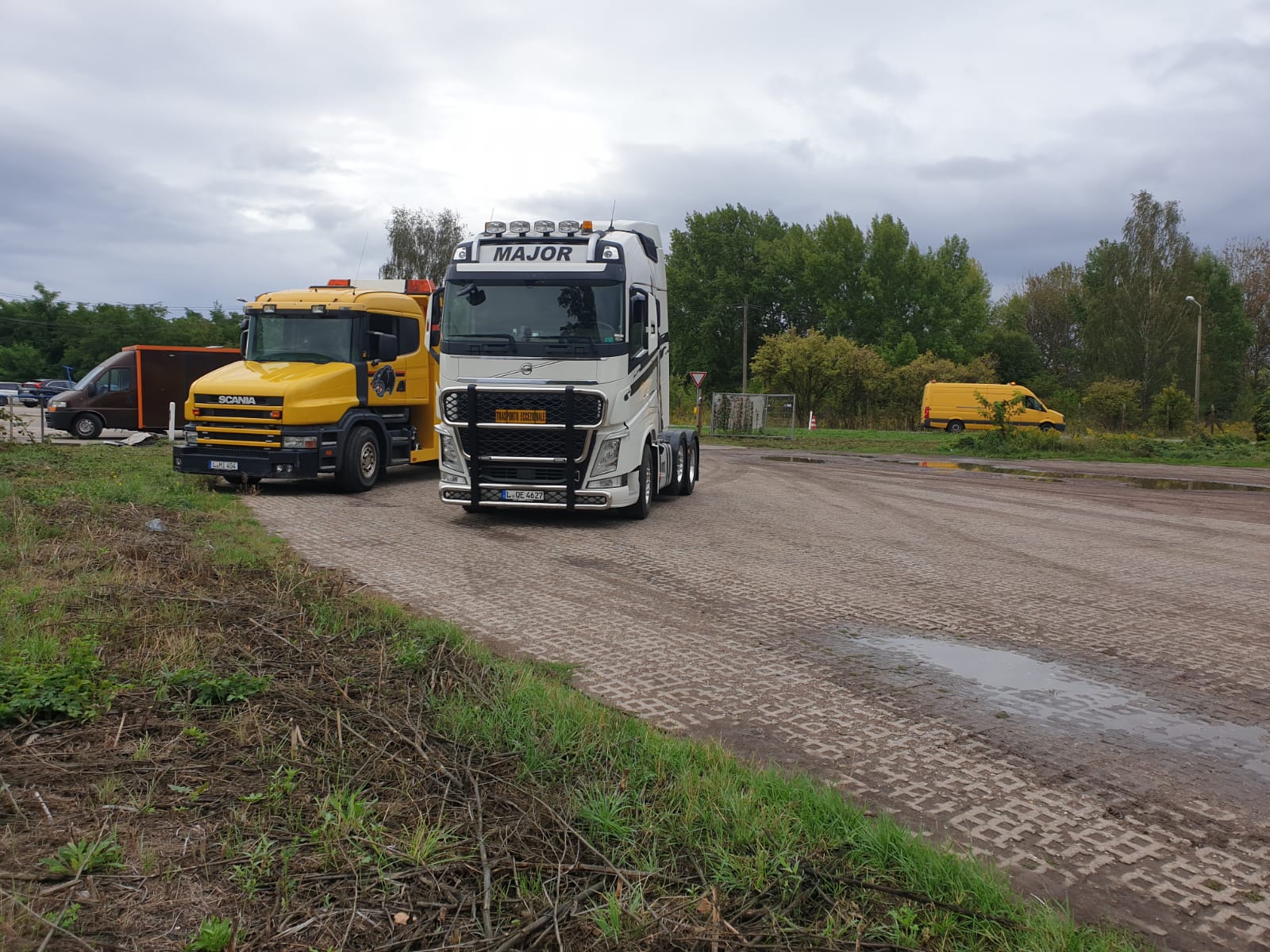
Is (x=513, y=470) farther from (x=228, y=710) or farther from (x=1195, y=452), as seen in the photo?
(x=1195, y=452)

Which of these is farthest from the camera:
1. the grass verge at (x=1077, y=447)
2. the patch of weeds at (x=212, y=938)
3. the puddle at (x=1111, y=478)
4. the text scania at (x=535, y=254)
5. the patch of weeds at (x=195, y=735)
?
the grass verge at (x=1077, y=447)

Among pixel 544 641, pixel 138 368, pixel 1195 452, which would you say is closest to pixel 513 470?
pixel 544 641

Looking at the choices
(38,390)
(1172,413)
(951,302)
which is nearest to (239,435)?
(1172,413)

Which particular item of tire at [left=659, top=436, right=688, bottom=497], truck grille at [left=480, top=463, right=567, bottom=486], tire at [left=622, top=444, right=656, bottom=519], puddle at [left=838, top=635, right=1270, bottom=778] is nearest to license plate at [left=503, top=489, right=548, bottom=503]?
truck grille at [left=480, top=463, right=567, bottom=486]

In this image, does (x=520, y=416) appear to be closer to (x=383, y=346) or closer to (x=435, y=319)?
(x=435, y=319)

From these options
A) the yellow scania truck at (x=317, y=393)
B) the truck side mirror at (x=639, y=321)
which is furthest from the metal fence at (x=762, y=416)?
the truck side mirror at (x=639, y=321)

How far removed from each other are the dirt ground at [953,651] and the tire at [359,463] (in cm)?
102

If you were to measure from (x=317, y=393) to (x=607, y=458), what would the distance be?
5354mm

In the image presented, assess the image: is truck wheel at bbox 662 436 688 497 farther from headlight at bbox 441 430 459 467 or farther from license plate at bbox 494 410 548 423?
headlight at bbox 441 430 459 467

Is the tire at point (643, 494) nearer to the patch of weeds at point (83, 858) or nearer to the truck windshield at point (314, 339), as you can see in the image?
the truck windshield at point (314, 339)

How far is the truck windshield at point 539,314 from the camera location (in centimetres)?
1191

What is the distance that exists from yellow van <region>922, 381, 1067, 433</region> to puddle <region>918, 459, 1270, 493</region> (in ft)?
58.4

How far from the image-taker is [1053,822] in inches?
153

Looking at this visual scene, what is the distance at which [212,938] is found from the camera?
267 centimetres
